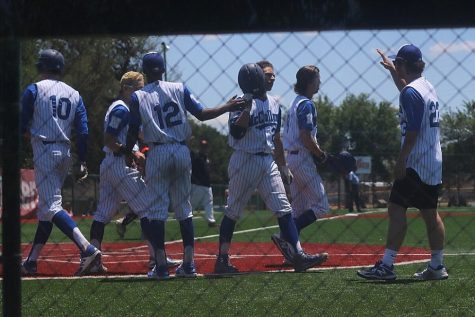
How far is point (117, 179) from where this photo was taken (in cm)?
886

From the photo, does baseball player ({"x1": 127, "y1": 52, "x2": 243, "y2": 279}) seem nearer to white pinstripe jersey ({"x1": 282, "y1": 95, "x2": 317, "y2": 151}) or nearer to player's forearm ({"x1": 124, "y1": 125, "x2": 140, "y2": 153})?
player's forearm ({"x1": 124, "y1": 125, "x2": 140, "y2": 153})

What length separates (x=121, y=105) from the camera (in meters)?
8.42

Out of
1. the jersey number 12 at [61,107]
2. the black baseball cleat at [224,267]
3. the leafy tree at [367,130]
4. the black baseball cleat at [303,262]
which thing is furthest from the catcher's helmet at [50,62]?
the leafy tree at [367,130]

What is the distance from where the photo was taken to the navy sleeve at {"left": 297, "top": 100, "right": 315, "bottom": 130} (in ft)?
28.1

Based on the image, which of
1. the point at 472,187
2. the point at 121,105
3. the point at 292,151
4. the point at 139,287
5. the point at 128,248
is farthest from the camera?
the point at 472,187

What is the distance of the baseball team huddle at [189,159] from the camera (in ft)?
24.0

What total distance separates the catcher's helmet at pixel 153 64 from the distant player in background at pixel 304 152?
5.17ft

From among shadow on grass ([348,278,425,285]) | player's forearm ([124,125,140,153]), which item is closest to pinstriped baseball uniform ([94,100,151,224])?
player's forearm ([124,125,140,153])

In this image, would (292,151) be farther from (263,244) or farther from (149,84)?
(263,244)

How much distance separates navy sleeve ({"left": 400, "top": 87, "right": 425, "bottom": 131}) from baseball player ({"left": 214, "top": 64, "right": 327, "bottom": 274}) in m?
1.24

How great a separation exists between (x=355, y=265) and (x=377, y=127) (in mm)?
6798

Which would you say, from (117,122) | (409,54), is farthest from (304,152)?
(409,54)

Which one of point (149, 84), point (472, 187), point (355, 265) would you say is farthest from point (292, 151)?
point (472, 187)

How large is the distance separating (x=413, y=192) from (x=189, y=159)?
1743 millimetres
